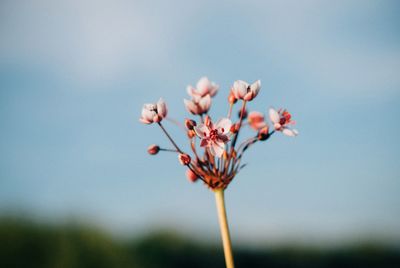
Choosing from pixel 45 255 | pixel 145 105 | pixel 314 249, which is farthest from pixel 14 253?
pixel 314 249

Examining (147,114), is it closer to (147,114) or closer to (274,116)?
(147,114)

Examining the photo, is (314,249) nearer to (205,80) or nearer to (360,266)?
(360,266)

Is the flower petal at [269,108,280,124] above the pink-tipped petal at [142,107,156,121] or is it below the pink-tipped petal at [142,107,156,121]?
below

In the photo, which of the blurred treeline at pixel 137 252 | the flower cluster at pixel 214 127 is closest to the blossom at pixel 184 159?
the flower cluster at pixel 214 127

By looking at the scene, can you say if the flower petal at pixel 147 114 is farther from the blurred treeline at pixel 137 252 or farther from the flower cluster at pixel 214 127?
the blurred treeline at pixel 137 252

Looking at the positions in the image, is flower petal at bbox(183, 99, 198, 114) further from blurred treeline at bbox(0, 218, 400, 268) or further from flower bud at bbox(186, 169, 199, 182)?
blurred treeline at bbox(0, 218, 400, 268)

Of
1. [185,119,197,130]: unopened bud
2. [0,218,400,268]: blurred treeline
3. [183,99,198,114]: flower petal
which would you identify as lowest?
[0,218,400,268]: blurred treeline

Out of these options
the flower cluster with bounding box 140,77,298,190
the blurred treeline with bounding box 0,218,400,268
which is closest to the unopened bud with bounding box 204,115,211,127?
the flower cluster with bounding box 140,77,298,190
